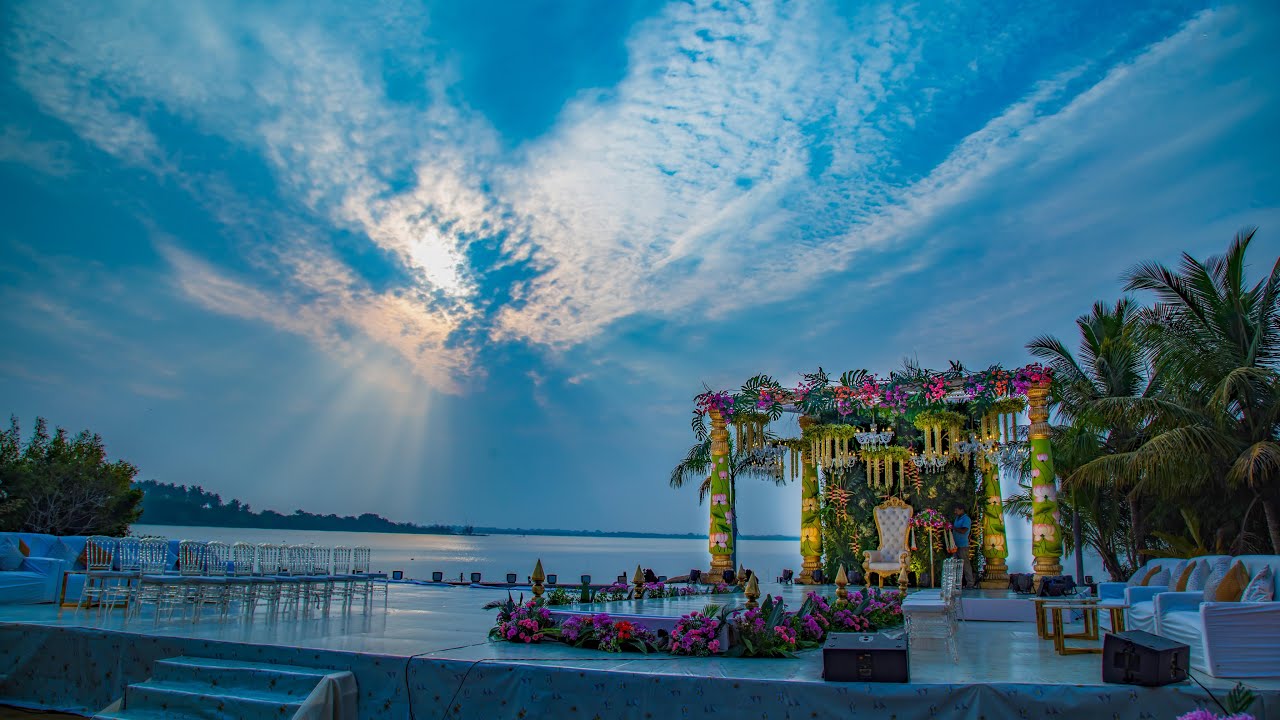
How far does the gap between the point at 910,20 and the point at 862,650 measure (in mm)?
11106

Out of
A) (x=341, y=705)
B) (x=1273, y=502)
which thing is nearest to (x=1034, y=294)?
(x=1273, y=502)

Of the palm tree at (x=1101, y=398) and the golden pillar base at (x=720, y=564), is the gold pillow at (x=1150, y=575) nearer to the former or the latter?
the palm tree at (x=1101, y=398)

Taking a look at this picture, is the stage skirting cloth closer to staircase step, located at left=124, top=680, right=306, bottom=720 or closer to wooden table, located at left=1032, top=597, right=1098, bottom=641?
staircase step, located at left=124, top=680, right=306, bottom=720

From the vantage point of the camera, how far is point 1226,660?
555 centimetres

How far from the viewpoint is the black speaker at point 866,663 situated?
545 cm

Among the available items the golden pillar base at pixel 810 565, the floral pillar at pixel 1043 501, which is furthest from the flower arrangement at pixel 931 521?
the golden pillar base at pixel 810 565

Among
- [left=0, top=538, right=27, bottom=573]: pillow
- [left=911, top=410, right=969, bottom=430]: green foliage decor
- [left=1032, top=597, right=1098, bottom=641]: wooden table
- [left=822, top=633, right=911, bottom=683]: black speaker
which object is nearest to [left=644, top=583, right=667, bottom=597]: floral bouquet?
[left=1032, top=597, right=1098, bottom=641]: wooden table

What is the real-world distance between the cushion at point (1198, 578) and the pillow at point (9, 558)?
15.4 meters

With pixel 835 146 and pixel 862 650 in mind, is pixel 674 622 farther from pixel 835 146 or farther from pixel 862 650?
pixel 835 146

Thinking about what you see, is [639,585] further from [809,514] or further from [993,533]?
[993,533]

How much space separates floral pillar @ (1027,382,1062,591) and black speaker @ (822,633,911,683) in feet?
26.5

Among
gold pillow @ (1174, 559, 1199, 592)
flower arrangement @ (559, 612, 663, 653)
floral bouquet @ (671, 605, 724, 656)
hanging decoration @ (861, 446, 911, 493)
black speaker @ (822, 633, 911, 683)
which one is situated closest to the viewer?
black speaker @ (822, 633, 911, 683)

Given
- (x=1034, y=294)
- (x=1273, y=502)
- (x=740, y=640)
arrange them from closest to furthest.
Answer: (x=740, y=640)
(x=1273, y=502)
(x=1034, y=294)

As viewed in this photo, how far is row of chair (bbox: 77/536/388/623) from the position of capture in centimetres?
872
